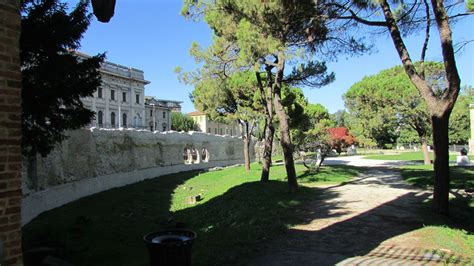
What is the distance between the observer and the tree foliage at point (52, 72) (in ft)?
23.1

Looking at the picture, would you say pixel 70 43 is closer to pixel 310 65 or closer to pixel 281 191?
pixel 281 191

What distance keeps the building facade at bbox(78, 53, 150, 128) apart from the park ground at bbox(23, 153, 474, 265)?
48678 mm

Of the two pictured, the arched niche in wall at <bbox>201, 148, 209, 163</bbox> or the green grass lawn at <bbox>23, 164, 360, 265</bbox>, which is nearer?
the green grass lawn at <bbox>23, 164, 360, 265</bbox>

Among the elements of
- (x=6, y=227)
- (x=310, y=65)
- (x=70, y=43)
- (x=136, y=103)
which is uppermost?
(x=136, y=103)

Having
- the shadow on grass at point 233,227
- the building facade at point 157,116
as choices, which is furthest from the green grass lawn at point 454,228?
the building facade at point 157,116

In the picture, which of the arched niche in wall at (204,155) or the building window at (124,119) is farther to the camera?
the building window at (124,119)

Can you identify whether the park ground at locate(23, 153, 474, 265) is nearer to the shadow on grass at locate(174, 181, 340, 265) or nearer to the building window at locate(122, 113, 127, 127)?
the shadow on grass at locate(174, 181, 340, 265)

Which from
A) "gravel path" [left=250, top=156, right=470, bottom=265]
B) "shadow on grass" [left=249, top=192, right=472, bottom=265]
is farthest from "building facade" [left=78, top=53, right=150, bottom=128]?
"shadow on grass" [left=249, top=192, right=472, bottom=265]

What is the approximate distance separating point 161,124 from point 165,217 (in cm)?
6142

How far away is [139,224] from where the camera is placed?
10594mm

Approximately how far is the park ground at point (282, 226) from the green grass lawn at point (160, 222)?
24 mm

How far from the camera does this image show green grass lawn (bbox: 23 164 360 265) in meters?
6.61

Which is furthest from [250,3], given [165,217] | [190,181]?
[190,181]

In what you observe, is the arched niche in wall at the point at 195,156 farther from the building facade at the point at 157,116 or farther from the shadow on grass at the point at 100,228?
the building facade at the point at 157,116
